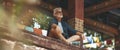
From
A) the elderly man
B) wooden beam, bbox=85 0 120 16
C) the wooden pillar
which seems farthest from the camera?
wooden beam, bbox=85 0 120 16

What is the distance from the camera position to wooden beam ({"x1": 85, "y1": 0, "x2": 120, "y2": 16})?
905cm

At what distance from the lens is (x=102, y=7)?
31.2 feet

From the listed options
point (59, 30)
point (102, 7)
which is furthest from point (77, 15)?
point (59, 30)

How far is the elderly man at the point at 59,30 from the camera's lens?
473cm

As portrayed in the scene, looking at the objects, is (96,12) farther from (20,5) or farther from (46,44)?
(20,5)

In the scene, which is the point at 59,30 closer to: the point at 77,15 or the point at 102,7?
the point at 77,15

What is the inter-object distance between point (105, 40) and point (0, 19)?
11.1 meters

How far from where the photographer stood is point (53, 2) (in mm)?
9977

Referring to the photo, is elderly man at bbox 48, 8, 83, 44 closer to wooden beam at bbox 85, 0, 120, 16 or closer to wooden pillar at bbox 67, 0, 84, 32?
wooden pillar at bbox 67, 0, 84, 32

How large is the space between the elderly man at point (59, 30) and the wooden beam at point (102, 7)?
3.92m

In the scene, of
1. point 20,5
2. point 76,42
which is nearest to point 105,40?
point 76,42

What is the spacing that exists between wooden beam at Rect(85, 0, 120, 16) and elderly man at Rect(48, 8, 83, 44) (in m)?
3.92

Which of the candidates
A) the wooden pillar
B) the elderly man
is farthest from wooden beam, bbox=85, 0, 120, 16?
the elderly man

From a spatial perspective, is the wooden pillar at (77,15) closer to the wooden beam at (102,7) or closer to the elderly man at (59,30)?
the wooden beam at (102,7)
